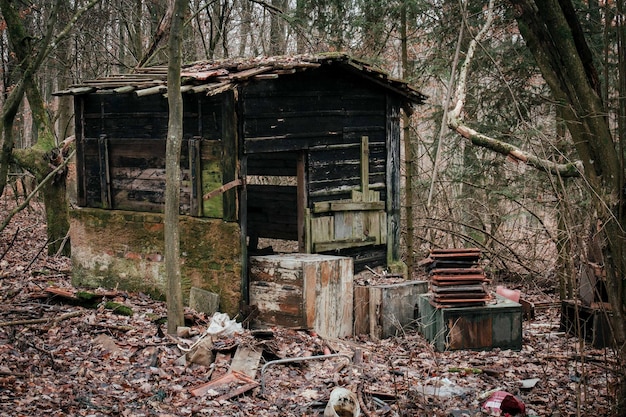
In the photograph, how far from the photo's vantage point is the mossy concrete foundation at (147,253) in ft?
33.6

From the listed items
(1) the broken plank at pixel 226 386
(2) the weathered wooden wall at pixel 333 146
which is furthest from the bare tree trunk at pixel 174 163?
Answer: (2) the weathered wooden wall at pixel 333 146

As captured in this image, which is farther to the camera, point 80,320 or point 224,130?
point 224,130

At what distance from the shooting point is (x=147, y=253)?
37.0 ft

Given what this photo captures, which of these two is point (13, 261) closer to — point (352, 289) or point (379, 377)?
point (352, 289)

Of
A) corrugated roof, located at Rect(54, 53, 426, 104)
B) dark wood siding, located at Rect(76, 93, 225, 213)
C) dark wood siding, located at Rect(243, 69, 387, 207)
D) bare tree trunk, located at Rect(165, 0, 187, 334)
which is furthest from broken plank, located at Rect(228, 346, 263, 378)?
corrugated roof, located at Rect(54, 53, 426, 104)

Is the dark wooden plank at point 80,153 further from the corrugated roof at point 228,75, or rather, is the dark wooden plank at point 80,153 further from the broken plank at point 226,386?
the broken plank at point 226,386

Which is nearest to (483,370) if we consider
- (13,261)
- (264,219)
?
(264,219)

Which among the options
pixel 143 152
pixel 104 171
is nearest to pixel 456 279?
pixel 143 152

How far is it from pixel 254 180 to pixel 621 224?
42.1ft

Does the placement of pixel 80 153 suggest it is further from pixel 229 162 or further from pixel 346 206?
pixel 346 206

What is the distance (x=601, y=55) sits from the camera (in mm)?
12836

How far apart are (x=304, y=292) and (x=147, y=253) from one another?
2.97m

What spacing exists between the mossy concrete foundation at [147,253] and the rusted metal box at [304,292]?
0.36 metres

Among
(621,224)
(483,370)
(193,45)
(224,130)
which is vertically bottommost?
(483,370)
